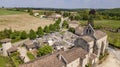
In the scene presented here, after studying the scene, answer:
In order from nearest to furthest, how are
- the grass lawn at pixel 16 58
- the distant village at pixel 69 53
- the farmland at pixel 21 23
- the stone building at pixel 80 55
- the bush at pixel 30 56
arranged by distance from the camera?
1. the stone building at pixel 80 55
2. the distant village at pixel 69 53
3. the grass lawn at pixel 16 58
4. the bush at pixel 30 56
5. the farmland at pixel 21 23

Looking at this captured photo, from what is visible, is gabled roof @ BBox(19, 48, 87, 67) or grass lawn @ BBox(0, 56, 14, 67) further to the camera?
grass lawn @ BBox(0, 56, 14, 67)

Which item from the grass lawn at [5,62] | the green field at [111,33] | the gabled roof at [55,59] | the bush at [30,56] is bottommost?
the grass lawn at [5,62]

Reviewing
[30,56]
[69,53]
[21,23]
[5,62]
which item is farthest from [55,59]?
[21,23]

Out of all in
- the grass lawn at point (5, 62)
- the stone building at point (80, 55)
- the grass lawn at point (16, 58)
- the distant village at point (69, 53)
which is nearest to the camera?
the stone building at point (80, 55)

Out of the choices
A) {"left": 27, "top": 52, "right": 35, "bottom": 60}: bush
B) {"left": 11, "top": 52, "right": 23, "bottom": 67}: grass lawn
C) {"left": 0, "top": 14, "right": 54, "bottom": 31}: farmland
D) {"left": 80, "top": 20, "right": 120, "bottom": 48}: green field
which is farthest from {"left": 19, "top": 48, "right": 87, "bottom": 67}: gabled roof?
{"left": 0, "top": 14, "right": 54, "bottom": 31}: farmland

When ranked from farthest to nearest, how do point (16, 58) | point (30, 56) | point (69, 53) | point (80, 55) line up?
point (30, 56), point (16, 58), point (80, 55), point (69, 53)

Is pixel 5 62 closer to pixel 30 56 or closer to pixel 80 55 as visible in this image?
pixel 30 56

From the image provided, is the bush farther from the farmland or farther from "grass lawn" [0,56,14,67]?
the farmland

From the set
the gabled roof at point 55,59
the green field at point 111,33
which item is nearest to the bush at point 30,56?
the gabled roof at point 55,59

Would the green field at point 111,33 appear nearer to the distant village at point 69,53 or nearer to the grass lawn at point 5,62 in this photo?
the distant village at point 69,53

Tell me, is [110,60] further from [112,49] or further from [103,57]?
[112,49]

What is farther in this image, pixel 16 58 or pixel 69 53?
pixel 16 58
